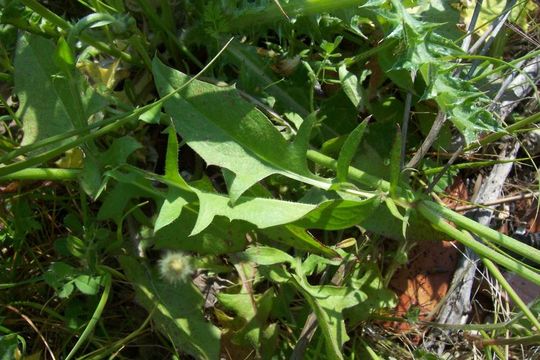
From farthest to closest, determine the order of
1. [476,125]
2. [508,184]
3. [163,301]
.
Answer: [508,184]
[163,301]
[476,125]

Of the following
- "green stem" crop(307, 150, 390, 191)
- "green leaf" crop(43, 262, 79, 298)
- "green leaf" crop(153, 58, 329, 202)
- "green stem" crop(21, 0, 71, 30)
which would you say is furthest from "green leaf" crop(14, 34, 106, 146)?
"green stem" crop(307, 150, 390, 191)

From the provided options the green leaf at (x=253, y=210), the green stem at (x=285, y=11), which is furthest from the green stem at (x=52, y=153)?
the green stem at (x=285, y=11)

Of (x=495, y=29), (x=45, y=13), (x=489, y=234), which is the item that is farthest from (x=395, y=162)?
(x=45, y=13)

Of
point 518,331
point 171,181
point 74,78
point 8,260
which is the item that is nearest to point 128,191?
point 171,181

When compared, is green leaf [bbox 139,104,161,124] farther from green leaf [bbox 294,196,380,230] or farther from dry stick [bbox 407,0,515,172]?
dry stick [bbox 407,0,515,172]

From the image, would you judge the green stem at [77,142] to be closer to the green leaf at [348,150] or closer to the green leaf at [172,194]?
the green leaf at [172,194]

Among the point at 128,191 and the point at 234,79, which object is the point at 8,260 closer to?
the point at 128,191

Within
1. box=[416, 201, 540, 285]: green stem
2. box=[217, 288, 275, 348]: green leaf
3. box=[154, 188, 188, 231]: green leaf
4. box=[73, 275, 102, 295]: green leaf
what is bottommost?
box=[217, 288, 275, 348]: green leaf
